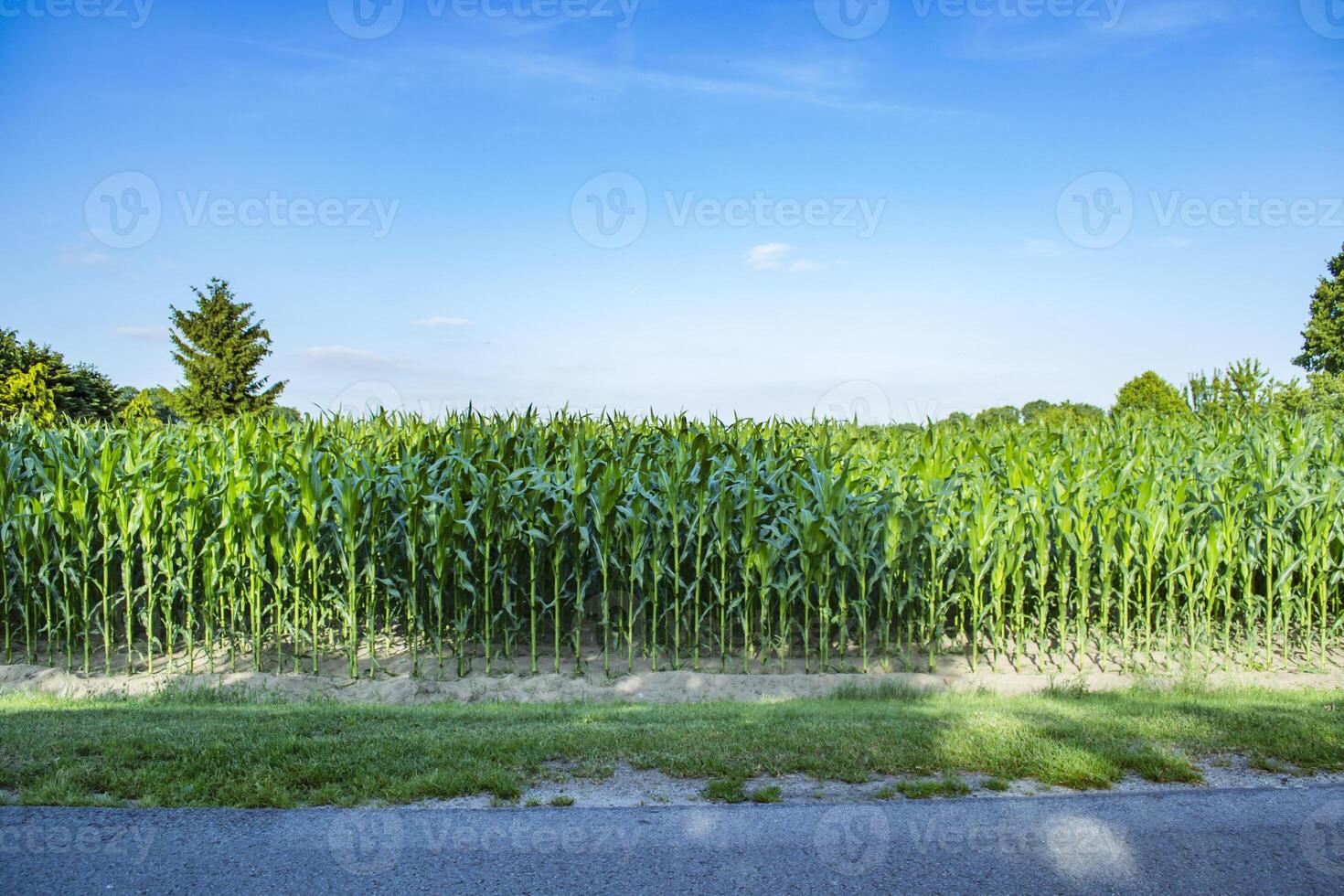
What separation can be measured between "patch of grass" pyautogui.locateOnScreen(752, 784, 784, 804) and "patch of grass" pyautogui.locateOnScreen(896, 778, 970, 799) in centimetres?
59

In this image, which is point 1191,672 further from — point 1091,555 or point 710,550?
point 710,550

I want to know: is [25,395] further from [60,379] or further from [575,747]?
[575,747]

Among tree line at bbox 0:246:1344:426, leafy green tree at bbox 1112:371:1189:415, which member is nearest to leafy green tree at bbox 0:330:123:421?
tree line at bbox 0:246:1344:426

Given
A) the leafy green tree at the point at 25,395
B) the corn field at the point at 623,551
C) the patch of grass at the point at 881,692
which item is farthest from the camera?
the leafy green tree at the point at 25,395

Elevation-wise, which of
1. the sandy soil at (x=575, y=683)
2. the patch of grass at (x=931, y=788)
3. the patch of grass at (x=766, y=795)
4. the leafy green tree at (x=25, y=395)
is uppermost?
the leafy green tree at (x=25, y=395)

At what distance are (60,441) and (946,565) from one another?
28.2 ft

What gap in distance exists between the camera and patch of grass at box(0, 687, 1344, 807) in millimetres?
4316

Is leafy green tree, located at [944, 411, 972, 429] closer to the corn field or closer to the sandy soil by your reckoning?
the corn field

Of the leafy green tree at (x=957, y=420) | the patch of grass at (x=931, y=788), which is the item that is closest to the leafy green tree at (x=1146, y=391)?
the leafy green tree at (x=957, y=420)

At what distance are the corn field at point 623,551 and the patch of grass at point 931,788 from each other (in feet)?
11.3

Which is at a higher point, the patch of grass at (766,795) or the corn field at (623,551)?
the corn field at (623,551)

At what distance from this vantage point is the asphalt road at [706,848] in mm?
3367

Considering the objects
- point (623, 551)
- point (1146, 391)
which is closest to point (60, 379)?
point (623, 551)

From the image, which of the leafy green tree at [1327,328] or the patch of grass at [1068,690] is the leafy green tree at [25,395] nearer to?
the patch of grass at [1068,690]
